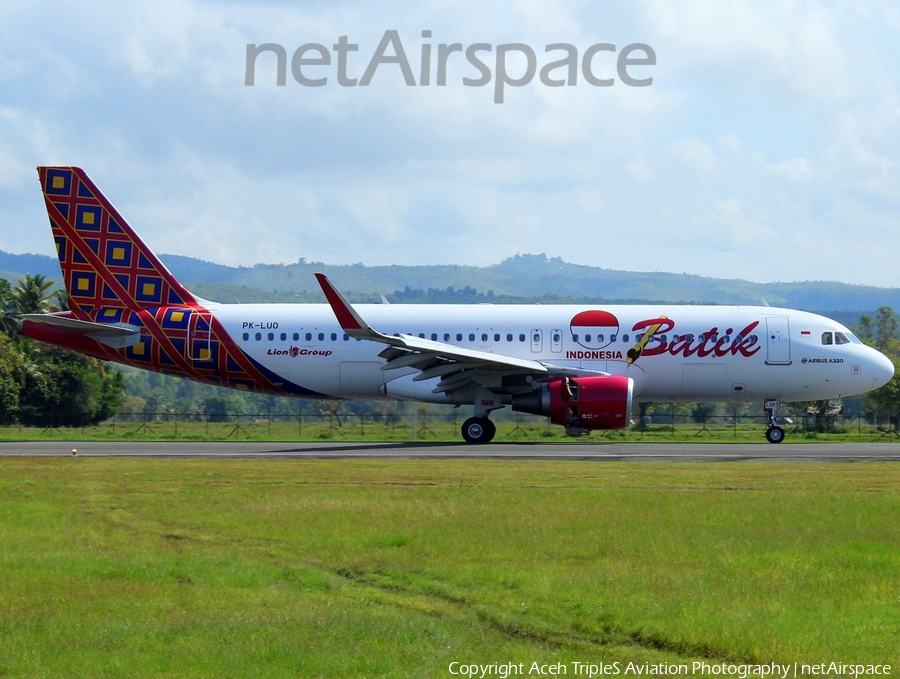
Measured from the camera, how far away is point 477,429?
33.8 meters

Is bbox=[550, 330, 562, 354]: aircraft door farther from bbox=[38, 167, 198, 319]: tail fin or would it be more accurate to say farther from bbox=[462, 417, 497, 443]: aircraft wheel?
bbox=[38, 167, 198, 319]: tail fin

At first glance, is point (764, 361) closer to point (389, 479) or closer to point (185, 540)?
point (389, 479)

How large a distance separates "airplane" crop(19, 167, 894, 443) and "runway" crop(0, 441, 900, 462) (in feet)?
5.99

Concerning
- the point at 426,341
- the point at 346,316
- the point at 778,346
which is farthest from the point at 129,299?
the point at 778,346

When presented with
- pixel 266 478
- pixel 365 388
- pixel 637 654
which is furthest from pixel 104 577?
pixel 365 388

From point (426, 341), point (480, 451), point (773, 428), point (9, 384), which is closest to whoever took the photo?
point (480, 451)

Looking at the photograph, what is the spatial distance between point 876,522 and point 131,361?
25796mm

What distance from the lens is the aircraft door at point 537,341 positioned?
34.3 meters

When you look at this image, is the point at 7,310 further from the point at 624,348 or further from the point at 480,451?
the point at 480,451

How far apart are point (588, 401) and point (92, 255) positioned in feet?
54.5

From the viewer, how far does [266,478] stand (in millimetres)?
21828

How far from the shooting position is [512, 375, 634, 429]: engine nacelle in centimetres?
3100

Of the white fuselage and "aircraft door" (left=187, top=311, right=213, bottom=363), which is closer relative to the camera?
the white fuselage

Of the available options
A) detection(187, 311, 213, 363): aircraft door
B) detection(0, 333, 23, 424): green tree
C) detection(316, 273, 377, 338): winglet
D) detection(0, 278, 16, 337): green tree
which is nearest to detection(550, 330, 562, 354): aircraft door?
detection(316, 273, 377, 338): winglet
